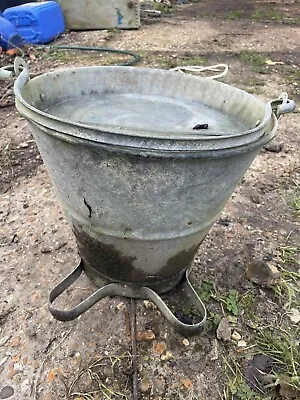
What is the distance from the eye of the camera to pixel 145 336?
1703mm

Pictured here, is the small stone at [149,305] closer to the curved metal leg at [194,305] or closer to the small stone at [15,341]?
the curved metal leg at [194,305]

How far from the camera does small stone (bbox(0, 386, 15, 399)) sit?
1.50 m

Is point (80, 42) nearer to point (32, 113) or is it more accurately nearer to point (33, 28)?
point (33, 28)

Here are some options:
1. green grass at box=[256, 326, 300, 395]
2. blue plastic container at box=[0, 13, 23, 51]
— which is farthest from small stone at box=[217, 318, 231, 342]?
blue plastic container at box=[0, 13, 23, 51]

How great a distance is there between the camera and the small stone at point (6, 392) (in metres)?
1.50

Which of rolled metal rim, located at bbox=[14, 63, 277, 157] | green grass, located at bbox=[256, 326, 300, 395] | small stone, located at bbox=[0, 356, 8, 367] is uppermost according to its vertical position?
rolled metal rim, located at bbox=[14, 63, 277, 157]

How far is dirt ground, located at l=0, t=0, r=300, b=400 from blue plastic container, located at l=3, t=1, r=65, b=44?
1.70 m

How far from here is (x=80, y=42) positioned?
536cm

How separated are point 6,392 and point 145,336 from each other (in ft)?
1.81

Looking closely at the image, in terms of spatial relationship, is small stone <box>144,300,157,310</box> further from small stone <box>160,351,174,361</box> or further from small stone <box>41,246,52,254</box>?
small stone <box>41,246,52,254</box>

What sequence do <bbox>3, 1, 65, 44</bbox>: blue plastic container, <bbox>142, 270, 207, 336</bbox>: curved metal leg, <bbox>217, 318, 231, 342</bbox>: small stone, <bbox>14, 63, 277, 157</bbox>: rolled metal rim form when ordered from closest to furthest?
<bbox>14, 63, 277, 157</bbox>: rolled metal rim, <bbox>142, 270, 207, 336</bbox>: curved metal leg, <bbox>217, 318, 231, 342</bbox>: small stone, <bbox>3, 1, 65, 44</bbox>: blue plastic container

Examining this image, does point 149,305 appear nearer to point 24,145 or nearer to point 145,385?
point 145,385

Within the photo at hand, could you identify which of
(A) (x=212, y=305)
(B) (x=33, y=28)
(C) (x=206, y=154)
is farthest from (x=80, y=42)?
(C) (x=206, y=154)

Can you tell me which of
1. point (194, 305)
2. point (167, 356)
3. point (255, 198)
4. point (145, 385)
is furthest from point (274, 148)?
point (145, 385)
